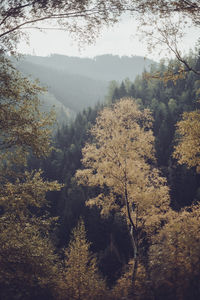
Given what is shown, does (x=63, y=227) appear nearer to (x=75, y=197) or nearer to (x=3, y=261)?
(x=75, y=197)

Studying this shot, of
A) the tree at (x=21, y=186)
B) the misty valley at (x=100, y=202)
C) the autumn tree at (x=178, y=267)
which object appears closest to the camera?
the autumn tree at (x=178, y=267)

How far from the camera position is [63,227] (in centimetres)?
5006

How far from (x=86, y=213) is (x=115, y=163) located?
4338 centimetres

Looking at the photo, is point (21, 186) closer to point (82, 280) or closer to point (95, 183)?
point (95, 183)

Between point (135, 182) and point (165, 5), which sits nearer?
point (165, 5)

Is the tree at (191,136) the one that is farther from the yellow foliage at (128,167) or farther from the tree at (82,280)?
the tree at (82,280)

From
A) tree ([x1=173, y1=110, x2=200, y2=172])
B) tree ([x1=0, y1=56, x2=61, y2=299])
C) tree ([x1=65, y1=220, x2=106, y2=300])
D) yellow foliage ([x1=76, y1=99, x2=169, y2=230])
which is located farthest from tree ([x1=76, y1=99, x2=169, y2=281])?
tree ([x1=0, y1=56, x2=61, y2=299])

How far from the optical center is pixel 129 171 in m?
9.45

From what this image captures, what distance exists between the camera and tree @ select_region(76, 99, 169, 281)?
9280mm

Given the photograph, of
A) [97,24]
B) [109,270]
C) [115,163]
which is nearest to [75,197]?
[109,270]

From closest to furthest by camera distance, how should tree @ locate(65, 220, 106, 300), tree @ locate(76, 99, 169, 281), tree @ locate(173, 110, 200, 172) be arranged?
tree @ locate(65, 220, 106, 300) < tree @ locate(173, 110, 200, 172) < tree @ locate(76, 99, 169, 281)

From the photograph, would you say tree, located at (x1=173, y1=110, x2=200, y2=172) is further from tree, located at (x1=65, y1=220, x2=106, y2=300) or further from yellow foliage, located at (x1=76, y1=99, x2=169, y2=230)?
tree, located at (x1=65, y1=220, x2=106, y2=300)

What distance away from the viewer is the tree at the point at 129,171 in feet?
30.4

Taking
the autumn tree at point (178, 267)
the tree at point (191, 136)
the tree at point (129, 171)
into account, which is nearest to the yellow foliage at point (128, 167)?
the tree at point (129, 171)
